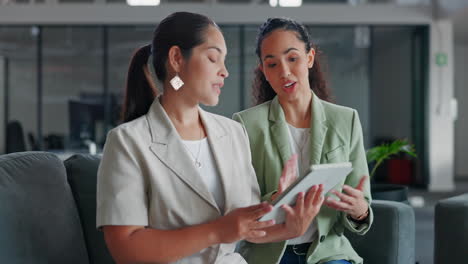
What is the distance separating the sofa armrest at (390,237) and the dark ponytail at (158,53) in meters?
1.16

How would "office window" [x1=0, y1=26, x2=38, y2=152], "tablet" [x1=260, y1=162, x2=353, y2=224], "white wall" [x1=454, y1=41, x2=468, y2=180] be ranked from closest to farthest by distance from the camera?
1. "tablet" [x1=260, y1=162, x2=353, y2=224]
2. "office window" [x1=0, y1=26, x2=38, y2=152]
3. "white wall" [x1=454, y1=41, x2=468, y2=180]

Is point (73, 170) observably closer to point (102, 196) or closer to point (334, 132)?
point (102, 196)

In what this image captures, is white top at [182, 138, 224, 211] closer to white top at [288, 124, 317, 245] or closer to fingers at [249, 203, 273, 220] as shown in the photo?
fingers at [249, 203, 273, 220]

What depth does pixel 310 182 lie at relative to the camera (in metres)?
1.32

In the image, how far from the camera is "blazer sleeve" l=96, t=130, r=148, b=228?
1341 mm

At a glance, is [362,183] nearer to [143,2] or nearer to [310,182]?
[310,182]

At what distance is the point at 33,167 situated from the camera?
1799 millimetres

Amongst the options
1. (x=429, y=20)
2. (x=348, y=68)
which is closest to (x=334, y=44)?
(x=348, y=68)

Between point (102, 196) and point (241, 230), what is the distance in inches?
14.5

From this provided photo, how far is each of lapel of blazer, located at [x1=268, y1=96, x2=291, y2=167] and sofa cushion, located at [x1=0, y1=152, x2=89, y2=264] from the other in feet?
2.57

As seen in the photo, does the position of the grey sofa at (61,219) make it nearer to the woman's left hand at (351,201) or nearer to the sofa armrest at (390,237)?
the sofa armrest at (390,237)

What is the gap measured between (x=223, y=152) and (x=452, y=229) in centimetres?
124

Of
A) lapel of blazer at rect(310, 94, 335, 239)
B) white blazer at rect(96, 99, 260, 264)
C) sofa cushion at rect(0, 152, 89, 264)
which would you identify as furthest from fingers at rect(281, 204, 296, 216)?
sofa cushion at rect(0, 152, 89, 264)

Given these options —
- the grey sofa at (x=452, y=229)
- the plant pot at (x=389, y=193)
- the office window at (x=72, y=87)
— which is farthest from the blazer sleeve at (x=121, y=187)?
the office window at (x=72, y=87)
